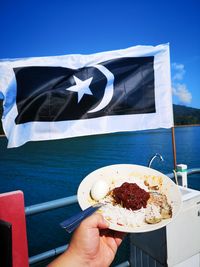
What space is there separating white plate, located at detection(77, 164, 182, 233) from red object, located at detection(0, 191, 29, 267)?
413 mm

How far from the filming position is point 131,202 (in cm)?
131

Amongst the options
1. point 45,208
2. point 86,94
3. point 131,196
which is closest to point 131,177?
point 131,196

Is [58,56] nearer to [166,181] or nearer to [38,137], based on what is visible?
[38,137]

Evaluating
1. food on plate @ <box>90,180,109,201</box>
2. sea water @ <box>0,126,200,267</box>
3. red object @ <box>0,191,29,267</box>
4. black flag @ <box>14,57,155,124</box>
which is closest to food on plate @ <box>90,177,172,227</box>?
food on plate @ <box>90,180,109,201</box>

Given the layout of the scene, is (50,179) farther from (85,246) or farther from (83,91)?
(85,246)

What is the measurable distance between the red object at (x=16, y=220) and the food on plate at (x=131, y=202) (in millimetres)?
477

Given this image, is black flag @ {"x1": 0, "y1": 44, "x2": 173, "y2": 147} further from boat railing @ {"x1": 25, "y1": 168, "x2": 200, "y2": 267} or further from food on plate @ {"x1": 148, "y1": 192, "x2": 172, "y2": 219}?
food on plate @ {"x1": 148, "y1": 192, "x2": 172, "y2": 219}

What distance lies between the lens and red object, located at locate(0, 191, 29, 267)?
1.46m

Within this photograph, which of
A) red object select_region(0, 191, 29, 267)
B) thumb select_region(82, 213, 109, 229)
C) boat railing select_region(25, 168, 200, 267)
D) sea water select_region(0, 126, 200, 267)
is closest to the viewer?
thumb select_region(82, 213, 109, 229)

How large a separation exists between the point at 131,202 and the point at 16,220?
716mm

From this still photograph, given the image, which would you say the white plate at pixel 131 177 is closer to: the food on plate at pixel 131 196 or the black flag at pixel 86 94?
the food on plate at pixel 131 196

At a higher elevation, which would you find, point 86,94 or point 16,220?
point 86,94

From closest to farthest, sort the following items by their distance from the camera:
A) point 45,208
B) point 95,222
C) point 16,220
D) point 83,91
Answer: point 95,222
point 16,220
point 45,208
point 83,91

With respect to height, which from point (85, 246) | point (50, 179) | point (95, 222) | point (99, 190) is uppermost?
point (99, 190)
